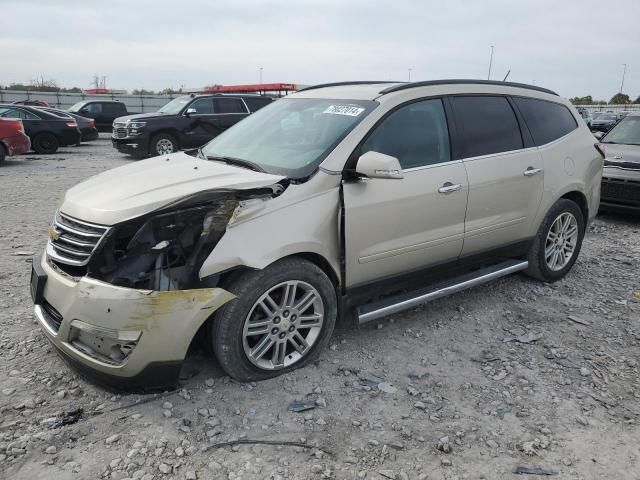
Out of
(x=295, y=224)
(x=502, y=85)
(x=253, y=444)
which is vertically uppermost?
(x=502, y=85)

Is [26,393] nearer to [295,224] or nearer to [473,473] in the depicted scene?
[295,224]

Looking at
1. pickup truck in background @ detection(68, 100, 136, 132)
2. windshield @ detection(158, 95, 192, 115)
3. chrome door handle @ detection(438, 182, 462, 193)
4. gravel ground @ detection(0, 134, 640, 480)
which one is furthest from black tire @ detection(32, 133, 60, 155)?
chrome door handle @ detection(438, 182, 462, 193)

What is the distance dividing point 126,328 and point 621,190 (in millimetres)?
7337

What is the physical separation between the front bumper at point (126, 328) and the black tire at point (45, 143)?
14759 millimetres

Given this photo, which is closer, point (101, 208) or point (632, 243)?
point (101, 208)

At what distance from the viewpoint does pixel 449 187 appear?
12.3ft

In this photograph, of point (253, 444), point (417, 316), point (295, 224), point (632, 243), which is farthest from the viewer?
point (632, 243)

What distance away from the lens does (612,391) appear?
10.6 ft

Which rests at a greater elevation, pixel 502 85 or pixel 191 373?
pixel 502 85

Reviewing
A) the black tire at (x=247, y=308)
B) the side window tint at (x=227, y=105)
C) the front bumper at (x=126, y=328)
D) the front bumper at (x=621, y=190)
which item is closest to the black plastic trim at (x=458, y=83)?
the black tire at (x=247, y=308)

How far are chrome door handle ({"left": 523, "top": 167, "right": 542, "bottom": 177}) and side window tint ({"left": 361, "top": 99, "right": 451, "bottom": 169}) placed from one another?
0.92 meters

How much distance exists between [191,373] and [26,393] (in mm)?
940

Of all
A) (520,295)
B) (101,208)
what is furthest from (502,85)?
(101,208)

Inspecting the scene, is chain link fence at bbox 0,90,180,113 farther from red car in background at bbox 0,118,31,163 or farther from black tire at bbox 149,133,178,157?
red car in background at bbox 0,118,31,163
